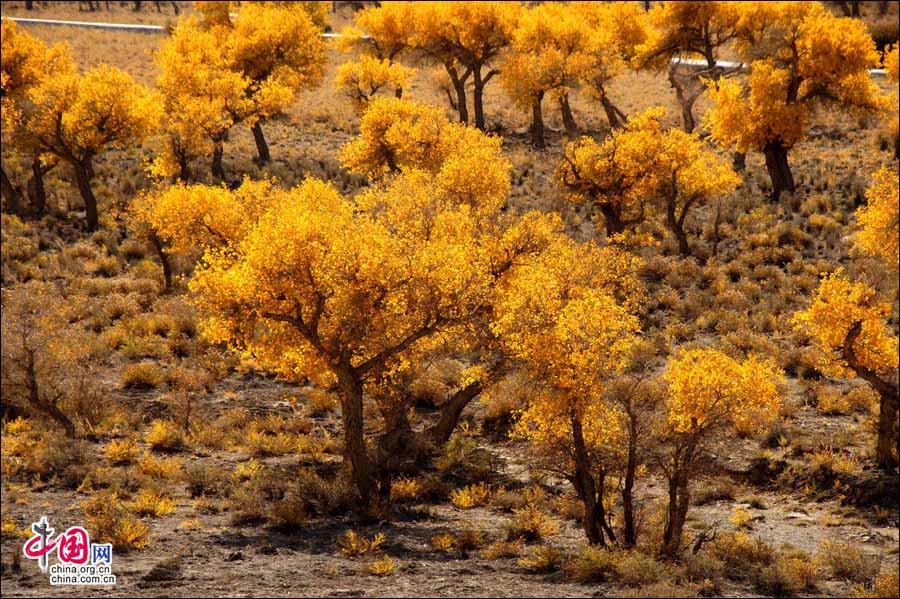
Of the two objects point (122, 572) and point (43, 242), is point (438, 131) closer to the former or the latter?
point (43, 242)

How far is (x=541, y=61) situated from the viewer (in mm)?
51938

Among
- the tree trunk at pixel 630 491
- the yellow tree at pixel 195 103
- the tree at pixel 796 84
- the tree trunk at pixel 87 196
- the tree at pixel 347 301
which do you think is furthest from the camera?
the yellow tree at pixel 195 103

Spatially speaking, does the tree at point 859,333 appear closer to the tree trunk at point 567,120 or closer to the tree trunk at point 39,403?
the tree trunk at point 39,403

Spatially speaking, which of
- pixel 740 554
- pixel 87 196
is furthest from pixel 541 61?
pixel 740 554

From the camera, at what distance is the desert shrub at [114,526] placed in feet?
57.3

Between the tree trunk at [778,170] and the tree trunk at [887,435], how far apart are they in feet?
74.4

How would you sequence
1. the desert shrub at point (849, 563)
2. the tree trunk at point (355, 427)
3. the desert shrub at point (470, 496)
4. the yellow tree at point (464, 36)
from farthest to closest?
the yellow tree at point (464, 36), the desert shrub at point (470, 496), the tree trunk at point (355, 427), the desert shrub at point (849, 563)

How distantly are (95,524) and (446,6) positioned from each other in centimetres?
4537

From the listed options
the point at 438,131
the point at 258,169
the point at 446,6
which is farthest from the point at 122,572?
the point at 446,6

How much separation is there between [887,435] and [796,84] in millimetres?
23432

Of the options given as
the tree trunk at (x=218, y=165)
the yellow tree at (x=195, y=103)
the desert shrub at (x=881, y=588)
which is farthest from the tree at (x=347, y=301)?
the tree trunk at (x=218, y=165)

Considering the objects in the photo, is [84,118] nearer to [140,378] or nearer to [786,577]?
[140,378]

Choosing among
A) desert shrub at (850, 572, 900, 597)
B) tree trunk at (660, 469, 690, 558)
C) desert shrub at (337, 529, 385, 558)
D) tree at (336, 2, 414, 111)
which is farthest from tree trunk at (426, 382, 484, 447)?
tree at (336, 2, 414, 111)

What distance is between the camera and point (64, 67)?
4675 centimetres
